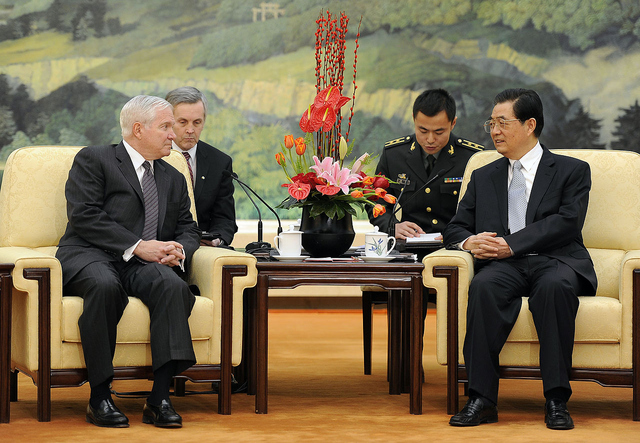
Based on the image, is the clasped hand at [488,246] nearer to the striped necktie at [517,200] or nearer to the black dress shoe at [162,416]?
the striped necktie at [517,200]

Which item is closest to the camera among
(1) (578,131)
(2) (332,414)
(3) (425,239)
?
(2) (332,414)

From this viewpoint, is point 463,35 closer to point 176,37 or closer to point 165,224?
point 176,37

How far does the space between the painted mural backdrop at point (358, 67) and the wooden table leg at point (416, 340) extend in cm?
363

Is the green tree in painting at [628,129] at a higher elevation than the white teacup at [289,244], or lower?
higher

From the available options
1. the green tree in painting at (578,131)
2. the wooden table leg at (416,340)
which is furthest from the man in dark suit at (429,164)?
the green tree in painting at (578,131)

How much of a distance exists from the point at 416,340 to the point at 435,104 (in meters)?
1.27

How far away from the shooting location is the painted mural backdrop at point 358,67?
6.49 m

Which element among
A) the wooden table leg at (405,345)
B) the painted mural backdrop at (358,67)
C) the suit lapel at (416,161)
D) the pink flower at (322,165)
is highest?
the painted mural backdrop at (358,67)

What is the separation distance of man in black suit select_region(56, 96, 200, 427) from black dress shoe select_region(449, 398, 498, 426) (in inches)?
37.0

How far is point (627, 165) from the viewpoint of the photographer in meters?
3.41

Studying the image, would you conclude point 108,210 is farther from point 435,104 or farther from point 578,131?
point 578,131

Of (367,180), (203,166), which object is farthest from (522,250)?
(203,166)

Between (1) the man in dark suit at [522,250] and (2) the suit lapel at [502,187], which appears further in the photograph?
(2) the suit lapel at [502,187]

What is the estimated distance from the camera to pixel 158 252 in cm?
305
